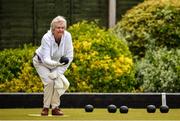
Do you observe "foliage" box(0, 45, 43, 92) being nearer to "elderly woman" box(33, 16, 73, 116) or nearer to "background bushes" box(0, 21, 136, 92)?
"background bushes" box(0, 21, 136, 92)

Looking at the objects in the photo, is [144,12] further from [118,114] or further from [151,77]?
[118,114]

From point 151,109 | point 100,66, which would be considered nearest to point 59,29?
point 151,109

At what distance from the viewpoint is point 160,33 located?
16.9 metres

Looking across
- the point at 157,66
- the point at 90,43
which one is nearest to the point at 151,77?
the point at 157,66

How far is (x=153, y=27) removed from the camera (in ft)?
55.6

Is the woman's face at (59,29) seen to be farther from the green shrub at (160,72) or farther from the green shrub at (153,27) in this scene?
the green shrub at (153,27)

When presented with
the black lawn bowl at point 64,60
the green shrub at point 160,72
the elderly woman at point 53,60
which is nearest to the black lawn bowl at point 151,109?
the elderly woman at point 53,60

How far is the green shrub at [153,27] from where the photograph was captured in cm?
1683

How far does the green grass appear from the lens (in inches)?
447

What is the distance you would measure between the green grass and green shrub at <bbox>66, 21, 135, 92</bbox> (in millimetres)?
1605

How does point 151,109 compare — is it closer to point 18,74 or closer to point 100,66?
point 100,66

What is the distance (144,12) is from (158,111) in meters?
4.60

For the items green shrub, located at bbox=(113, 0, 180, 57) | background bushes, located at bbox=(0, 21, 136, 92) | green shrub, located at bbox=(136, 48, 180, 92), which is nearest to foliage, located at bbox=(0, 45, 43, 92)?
background bushes, located at bbox=(0, 21, 136, 92)

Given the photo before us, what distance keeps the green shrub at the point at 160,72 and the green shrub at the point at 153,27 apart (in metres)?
0.67
